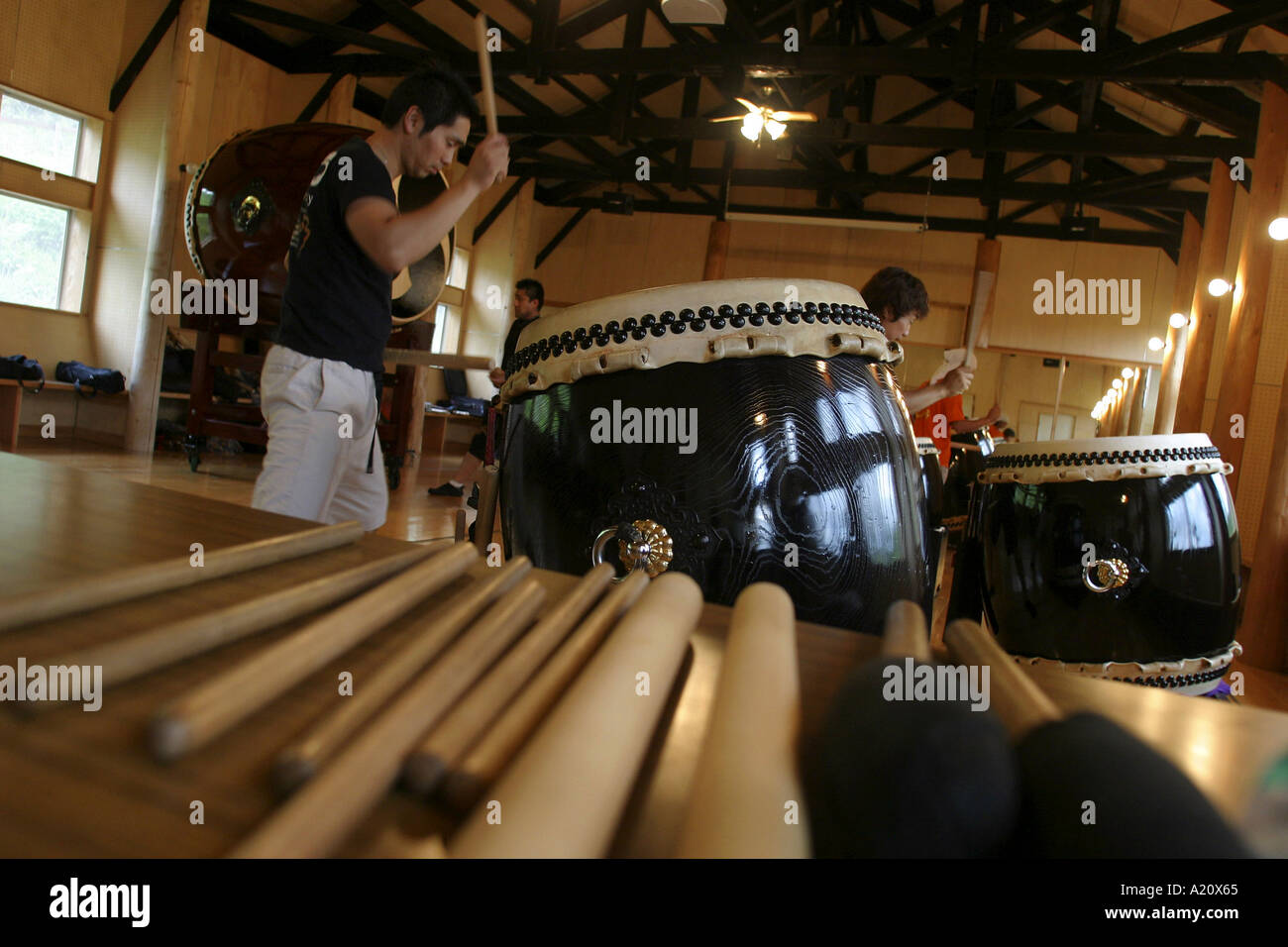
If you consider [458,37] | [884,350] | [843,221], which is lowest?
[884,350]

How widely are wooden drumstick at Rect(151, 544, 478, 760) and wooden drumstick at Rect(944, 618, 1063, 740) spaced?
0.31 meters

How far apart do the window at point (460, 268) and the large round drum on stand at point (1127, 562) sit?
10.2 m

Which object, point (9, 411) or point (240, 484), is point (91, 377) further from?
point (240, 484)

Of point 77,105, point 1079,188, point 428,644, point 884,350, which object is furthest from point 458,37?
point 428,644

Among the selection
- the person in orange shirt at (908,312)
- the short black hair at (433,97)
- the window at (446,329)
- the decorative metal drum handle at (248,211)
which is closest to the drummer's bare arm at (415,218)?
the short black hair at (433,97)

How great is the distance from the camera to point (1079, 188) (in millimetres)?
10711

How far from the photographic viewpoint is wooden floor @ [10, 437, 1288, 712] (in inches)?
152

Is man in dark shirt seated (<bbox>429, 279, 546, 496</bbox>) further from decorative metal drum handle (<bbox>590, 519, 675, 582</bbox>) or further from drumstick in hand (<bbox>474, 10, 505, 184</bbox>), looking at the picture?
decorative metal drum handle (<bbox>590, 519, 675, 582</bbox>)

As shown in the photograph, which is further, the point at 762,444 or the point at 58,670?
the point at 762,444

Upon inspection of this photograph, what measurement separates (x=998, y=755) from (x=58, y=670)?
0.37m

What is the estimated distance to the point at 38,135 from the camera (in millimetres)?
6594

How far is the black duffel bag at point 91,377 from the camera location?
6.25 metres
